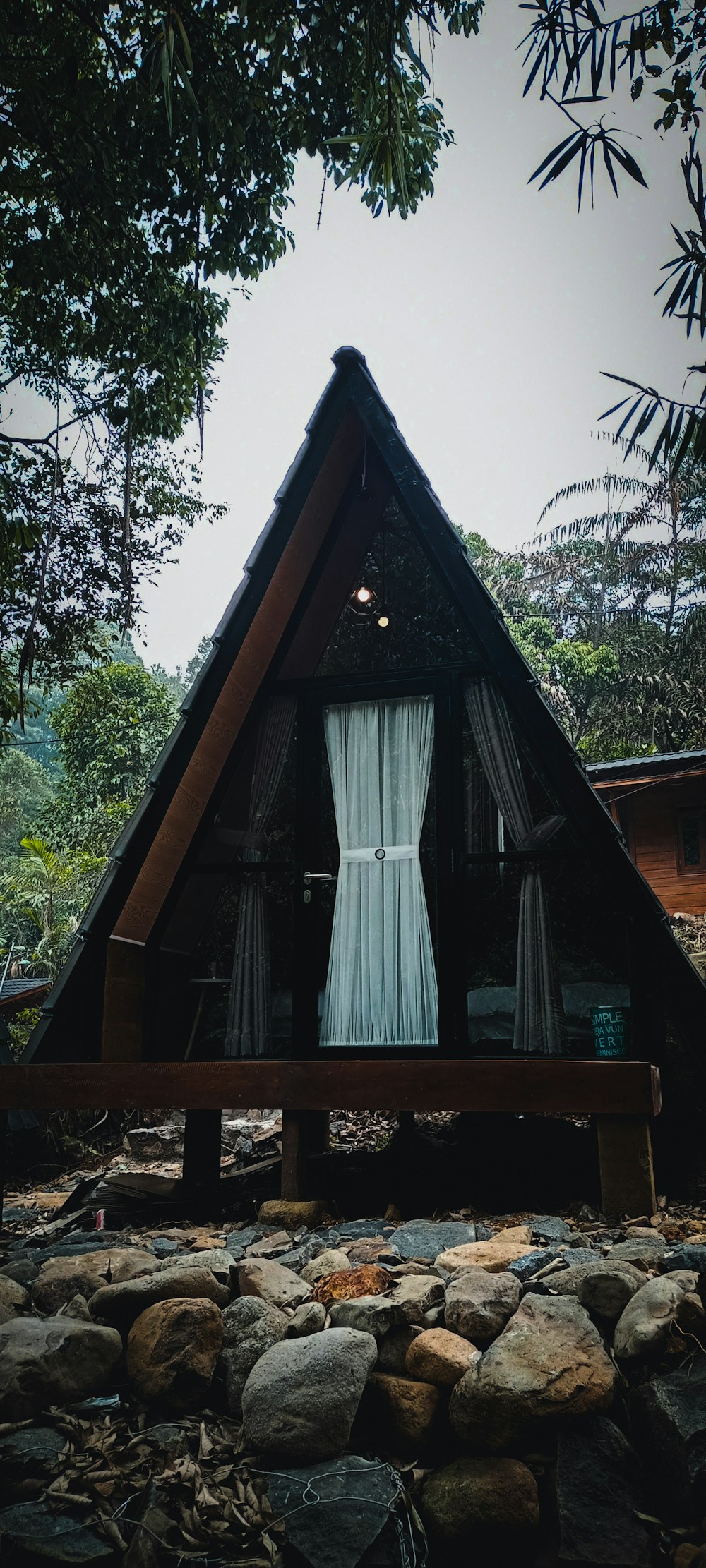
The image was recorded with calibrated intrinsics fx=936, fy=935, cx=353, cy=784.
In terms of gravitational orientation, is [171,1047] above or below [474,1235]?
above

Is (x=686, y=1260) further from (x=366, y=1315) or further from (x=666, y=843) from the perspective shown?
(x=666, y=843)

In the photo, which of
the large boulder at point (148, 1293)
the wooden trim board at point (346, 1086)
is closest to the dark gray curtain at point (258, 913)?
the wooden trim board at point (346, 1086)

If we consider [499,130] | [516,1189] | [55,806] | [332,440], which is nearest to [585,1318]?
[516,1189]

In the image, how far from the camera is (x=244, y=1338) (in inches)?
124

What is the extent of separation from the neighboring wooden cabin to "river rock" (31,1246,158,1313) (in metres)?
13.3

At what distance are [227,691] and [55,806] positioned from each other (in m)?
20.0

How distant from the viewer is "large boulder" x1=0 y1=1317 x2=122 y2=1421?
9.76ft

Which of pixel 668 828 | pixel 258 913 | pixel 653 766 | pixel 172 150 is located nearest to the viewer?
pixel 258 913

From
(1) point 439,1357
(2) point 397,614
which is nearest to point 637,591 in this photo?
(2) point 397,614

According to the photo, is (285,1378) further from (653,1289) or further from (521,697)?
(521,697)

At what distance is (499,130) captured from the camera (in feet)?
25.5

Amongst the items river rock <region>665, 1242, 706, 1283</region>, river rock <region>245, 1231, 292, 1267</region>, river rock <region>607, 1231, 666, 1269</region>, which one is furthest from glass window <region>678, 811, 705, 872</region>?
river rock <region>665, 1242, 706, 1283</region>

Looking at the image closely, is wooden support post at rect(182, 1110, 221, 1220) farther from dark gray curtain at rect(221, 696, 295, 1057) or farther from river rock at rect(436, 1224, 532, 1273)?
river rock at rect(436, 1224, 532, 1273)

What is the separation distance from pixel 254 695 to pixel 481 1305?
3.60m
